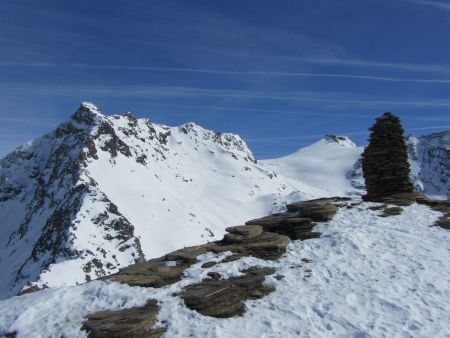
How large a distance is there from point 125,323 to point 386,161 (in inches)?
882

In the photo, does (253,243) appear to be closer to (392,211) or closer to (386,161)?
(392,211)

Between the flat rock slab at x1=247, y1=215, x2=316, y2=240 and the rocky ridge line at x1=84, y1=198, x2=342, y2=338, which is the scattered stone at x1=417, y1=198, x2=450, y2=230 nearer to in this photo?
the rocky ridge line at x1=84, y1=198, x2=342, y2=338

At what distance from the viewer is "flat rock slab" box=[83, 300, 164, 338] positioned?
54.6ft

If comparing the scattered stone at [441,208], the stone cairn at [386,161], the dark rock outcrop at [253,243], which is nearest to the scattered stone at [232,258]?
the dark rock outcrop at [253,243]

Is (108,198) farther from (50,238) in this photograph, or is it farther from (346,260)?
(346,260)

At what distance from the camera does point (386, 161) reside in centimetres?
3309

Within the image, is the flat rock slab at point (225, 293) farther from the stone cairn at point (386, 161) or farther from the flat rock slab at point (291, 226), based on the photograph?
the stone cairn at point (386, 161)

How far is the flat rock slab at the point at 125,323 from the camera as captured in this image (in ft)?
54.6

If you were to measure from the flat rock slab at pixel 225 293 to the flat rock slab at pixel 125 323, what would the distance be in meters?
1.56

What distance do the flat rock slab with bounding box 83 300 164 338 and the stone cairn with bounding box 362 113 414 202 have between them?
19.2 meters

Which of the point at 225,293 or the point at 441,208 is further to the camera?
the point at 441,208

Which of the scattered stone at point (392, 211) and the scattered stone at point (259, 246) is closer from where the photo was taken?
the scattered stone at point (259, 246)

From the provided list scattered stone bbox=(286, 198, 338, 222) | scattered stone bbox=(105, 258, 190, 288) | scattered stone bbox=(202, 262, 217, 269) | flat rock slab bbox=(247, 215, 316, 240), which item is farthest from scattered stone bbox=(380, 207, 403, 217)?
scattered stone bbox=(105, 258, 190, 288)

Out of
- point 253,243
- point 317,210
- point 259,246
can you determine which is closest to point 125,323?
point 259,246
